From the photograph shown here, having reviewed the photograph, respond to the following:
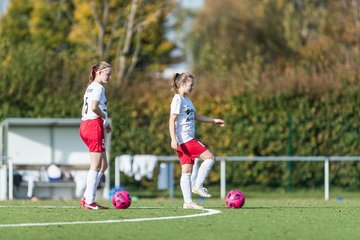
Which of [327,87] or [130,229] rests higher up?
[327,87]

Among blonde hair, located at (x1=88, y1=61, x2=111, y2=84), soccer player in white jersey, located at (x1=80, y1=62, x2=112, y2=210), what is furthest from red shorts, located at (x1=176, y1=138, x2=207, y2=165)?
blonde hair, located at (x1=88, y1=61, x2=111, y2=84)

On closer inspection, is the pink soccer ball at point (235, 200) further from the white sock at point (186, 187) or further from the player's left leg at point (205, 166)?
the white sock at point (186, 187)

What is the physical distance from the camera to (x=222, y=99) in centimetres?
2850

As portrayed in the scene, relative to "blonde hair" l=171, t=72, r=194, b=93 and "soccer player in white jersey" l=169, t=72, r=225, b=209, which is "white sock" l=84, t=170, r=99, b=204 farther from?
"blonde hair" l=171, t=72, r=194, b=93

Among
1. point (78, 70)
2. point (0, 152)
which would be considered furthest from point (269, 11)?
point (0, 152)

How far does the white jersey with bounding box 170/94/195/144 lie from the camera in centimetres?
1385

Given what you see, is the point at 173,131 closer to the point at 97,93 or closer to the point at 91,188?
the point at 97,93

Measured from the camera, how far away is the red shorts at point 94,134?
13336mm

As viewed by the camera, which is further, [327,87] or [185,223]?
[327,87]

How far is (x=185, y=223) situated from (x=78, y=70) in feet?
66.0

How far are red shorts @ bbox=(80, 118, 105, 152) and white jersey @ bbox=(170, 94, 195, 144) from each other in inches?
42.2

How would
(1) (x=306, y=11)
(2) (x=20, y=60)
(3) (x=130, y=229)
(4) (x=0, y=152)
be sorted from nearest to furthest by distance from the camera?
(3) (x=130, y=229)
(4) (x=0, y=152)
(2) (x=20, y=60)
(1) (x=306, y=11)

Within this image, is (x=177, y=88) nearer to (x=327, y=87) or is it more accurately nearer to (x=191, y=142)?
(x=191, y=142)

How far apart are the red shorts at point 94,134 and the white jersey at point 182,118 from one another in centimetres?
107
